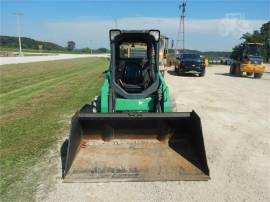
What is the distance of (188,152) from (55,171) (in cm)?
219

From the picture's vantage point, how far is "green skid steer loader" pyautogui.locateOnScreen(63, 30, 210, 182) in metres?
4.71

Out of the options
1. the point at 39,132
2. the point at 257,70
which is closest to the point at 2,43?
the point at 257,70

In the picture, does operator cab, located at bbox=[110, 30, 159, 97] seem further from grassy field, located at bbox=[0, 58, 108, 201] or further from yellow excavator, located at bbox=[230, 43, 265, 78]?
yellow excavator, located at bbox=[230, 43, 265, 78]

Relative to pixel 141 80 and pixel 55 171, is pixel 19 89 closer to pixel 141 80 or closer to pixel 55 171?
pixel 141 80

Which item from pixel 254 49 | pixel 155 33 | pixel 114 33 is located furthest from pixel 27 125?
pixel 254 49

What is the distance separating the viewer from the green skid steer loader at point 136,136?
4715 millimetres

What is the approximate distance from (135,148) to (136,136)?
221 millimetres

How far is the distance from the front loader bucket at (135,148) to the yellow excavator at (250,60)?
1958 cm

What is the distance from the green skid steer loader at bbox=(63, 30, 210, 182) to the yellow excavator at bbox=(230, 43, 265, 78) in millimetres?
18422

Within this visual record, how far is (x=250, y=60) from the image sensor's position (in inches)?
912

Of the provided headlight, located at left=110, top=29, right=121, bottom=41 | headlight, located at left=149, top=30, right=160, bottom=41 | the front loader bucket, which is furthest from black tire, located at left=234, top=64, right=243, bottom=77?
the front loader bucket

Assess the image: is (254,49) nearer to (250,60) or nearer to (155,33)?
(250,60)

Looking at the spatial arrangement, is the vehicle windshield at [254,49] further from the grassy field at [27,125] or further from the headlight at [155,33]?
the headlight at [155,33]

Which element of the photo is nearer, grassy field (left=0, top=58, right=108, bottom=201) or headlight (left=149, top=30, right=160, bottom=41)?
grassy field (left=0, top=58, right=108, bottom=201)
